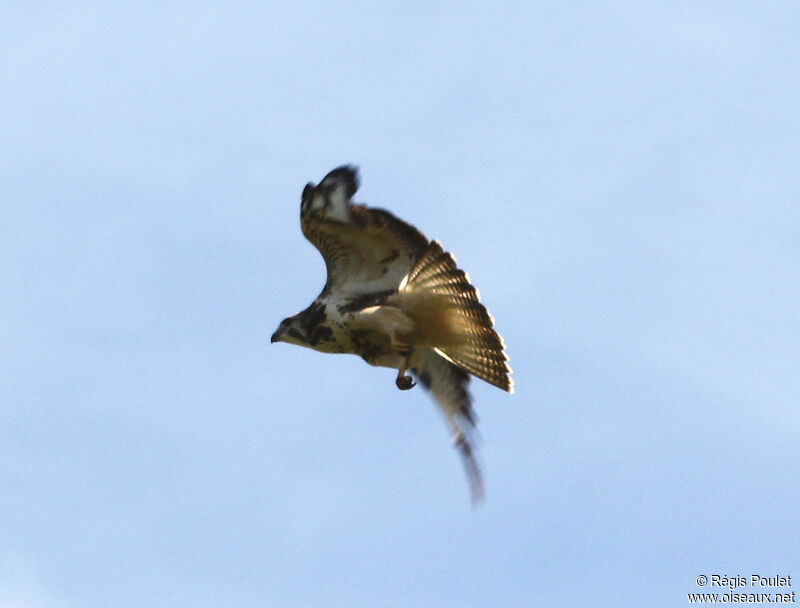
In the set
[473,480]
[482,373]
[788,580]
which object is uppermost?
[482,373]

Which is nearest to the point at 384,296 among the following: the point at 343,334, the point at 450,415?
the point at 343,334

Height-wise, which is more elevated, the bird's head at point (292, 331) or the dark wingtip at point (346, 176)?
the dark wingtip at point (346, 176)

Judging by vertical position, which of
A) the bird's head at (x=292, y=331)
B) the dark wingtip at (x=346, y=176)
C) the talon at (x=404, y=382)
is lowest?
the talon at (x=404, y=382)

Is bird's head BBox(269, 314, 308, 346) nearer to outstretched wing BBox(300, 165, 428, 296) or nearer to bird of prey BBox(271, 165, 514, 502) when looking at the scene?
bird of prey BBox(271, 165, 514, 502)

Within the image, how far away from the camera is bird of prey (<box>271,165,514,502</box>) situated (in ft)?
38.3

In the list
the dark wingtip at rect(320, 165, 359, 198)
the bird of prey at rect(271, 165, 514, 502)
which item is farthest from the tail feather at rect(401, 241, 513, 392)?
the dark wingtip at rect(320, 165, 359, 198)

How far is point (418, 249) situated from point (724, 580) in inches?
142

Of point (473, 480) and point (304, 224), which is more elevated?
point (304, 224)

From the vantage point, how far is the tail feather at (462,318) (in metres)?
11.6

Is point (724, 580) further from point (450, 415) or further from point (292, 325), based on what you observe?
point (292, 325)

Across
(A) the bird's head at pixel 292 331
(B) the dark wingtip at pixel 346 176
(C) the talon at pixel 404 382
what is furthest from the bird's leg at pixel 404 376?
(B) the dark wingtip at pixel 346 176

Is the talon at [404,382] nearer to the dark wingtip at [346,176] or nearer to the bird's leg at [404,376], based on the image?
the bird's leg at [404,376]

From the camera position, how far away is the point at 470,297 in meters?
11.6

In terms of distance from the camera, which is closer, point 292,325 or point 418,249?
point 418,249
